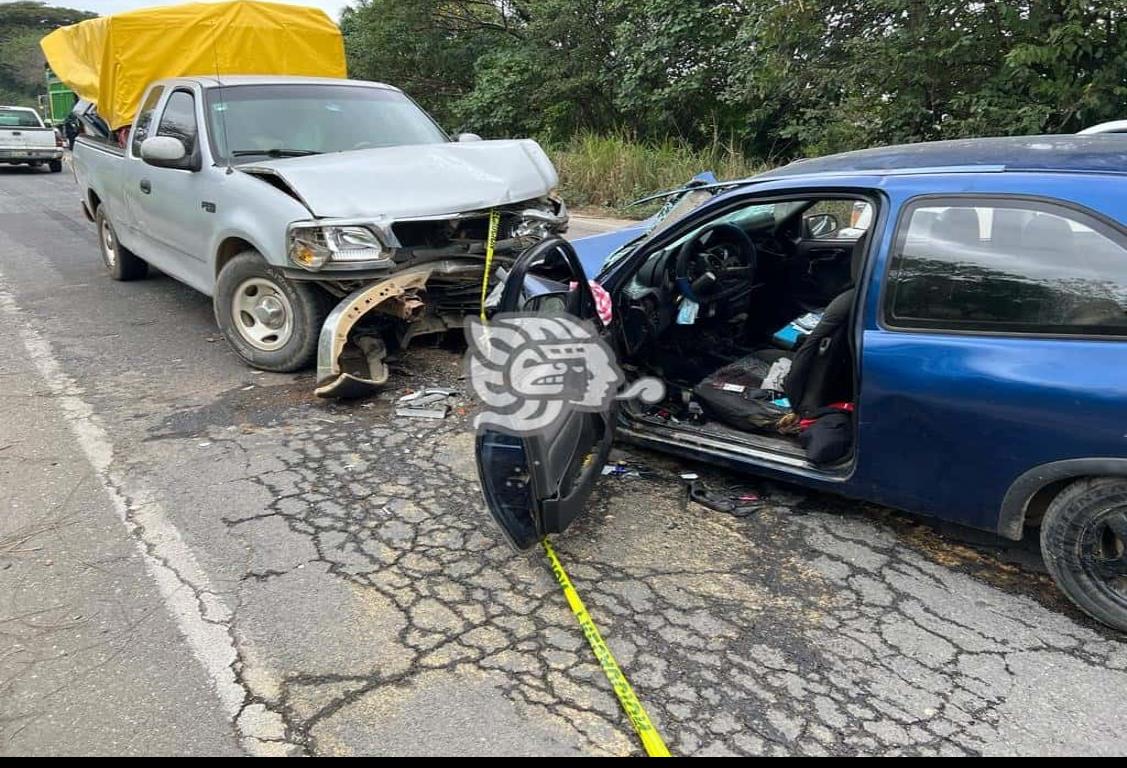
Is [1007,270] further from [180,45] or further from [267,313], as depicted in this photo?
[180,45]

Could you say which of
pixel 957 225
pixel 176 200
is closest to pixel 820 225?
pixel 957 225

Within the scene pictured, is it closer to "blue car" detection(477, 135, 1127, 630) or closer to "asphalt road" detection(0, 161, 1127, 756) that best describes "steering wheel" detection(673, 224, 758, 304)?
"blue car" detection(477, 135, 1127, 630)

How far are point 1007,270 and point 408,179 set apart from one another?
329 cm

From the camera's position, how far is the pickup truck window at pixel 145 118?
633 centimetres

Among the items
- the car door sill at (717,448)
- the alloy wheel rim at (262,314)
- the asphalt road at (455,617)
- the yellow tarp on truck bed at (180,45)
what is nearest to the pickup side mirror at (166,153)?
the alloy wheel rim at (262,314)

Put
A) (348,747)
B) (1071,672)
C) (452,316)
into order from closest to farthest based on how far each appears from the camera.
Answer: (348,747), (1071,672), (452,316)

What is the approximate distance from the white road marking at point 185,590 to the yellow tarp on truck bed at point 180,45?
14.1ft

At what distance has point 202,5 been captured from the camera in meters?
7.66

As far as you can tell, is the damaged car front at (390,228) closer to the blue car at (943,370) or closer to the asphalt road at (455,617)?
the asphalt road at (455,617)

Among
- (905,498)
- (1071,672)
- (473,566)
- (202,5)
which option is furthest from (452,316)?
(202,5)

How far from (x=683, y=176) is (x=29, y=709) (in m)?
11.8

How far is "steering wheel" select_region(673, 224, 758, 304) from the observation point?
430 centimetres

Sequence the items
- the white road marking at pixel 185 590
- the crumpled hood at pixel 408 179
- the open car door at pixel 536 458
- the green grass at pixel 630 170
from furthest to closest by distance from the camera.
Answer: the green grass at pixel 630 170 → the crumpled hood at pixel 408 179 → the open car door at pixel 536 458 → the white road marking at pixel 185 590

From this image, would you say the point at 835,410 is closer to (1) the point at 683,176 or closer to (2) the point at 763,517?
(2) the point at 763,517
